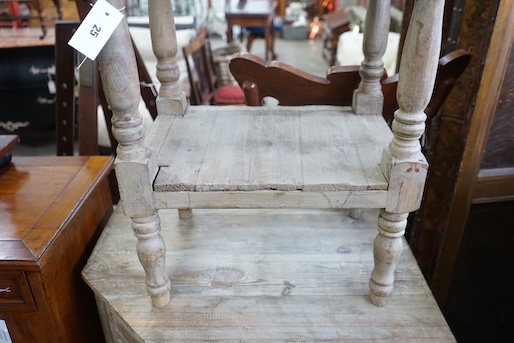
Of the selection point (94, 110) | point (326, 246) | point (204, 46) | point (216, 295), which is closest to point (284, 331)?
point (216, 295)

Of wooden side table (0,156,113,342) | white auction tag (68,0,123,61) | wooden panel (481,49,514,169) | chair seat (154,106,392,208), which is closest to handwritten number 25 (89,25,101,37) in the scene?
white auction tag (68,0,123,61)

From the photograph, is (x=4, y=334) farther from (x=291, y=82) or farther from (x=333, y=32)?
(x=333, y=32)

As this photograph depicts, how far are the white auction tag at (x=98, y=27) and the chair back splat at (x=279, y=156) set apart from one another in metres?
0.01

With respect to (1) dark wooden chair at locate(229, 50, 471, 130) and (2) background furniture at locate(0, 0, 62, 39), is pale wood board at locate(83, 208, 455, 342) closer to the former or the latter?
(1) dark wooden chair at locate(229, 50, 471, 130)

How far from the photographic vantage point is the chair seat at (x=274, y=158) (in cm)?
72

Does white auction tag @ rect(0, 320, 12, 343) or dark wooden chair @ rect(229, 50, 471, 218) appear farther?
dark wooden chair @ rect(229, 50, 471, 218)

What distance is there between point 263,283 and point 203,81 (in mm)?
1830

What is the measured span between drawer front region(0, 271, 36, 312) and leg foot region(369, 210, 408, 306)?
26.1 inches

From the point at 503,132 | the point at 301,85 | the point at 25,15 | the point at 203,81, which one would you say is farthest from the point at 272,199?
the point at 25,15

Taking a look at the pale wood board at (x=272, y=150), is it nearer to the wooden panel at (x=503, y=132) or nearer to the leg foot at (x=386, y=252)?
the leg foot at (x=386, y=252)

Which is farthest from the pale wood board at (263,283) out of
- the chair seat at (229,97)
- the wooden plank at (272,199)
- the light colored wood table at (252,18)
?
the light colored wood table at (252,18)

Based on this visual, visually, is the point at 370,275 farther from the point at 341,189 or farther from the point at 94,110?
the point at 94,110

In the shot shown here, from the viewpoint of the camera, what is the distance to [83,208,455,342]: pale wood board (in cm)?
79

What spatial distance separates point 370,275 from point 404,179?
0.97 ft
